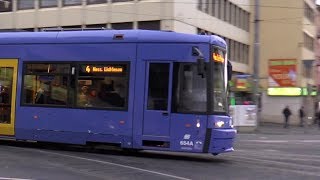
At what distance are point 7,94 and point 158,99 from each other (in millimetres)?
4580

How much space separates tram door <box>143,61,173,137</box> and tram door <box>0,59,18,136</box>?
4.01 meters

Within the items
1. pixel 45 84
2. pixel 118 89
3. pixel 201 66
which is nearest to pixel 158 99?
pixel 118 89

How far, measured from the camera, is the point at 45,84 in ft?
47.5

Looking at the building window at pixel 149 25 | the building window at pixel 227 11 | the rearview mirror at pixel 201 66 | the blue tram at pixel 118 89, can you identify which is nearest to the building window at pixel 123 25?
the building window at pixel 149 25

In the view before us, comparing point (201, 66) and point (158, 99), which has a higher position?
point (201, 66)

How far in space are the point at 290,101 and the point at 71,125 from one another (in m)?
38.3

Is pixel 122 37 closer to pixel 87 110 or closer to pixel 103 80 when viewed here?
pixel 103 80

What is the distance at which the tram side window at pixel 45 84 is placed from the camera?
1433 centimetres

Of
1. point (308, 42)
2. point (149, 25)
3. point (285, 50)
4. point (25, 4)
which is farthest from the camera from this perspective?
point (308, 42)

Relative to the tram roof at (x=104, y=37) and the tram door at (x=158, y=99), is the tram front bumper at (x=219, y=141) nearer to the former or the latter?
the tram door at (x=158, y=99)

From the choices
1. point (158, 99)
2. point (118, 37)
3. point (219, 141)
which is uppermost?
point (118, 37)

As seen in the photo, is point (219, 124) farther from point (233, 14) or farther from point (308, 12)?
point (308, 12)

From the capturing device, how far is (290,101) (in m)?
49.6

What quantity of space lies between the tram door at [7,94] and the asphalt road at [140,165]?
65 cm
